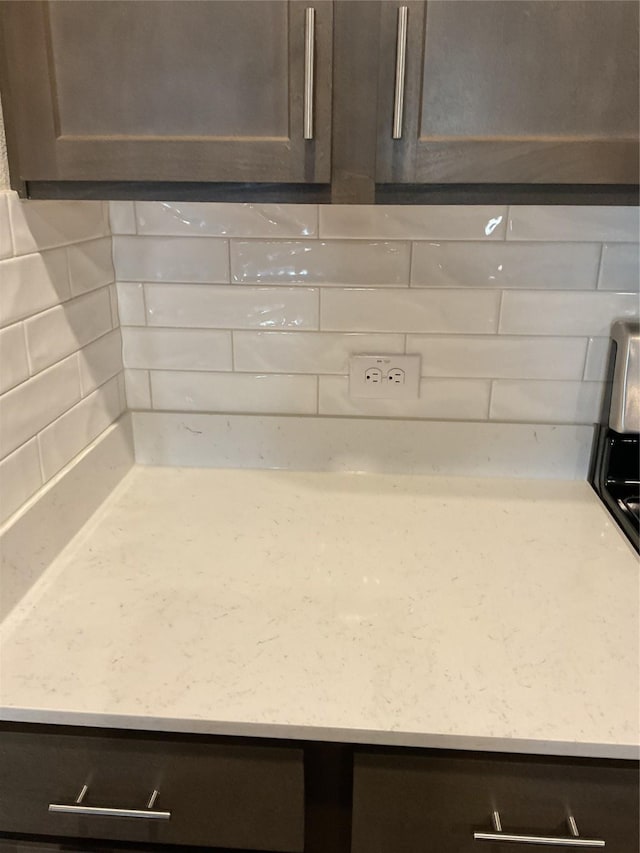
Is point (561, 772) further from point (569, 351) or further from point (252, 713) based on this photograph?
point (569, 351)

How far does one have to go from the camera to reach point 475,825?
2.74ft

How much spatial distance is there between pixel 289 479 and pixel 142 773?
636mm

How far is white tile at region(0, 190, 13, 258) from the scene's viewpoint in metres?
0.94

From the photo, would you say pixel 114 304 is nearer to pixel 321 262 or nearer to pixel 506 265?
pixel 321 262

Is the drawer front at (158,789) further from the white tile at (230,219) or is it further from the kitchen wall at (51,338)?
the white tile at (230,219)

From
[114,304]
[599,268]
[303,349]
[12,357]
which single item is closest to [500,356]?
[599,268]

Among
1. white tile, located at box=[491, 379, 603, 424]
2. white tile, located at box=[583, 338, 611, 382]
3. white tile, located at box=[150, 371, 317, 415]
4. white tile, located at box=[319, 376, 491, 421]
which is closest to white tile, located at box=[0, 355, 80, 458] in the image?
white tile, located at box=[150, 371, 317, 415]

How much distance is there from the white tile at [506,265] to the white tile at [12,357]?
0.68m

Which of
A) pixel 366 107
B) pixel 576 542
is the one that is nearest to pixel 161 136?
pixel 366 107

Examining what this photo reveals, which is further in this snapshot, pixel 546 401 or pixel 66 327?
pixel 546 401

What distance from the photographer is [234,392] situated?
1.39 m

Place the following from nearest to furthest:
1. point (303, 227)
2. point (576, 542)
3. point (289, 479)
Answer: point (576, 542), point (303, 227), point (289, 479)

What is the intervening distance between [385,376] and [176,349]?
16.0 inches

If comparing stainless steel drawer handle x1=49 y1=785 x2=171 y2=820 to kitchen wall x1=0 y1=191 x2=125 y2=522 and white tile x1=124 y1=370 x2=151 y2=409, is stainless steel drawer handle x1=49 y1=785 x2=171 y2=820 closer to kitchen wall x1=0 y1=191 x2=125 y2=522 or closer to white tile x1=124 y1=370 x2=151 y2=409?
kitchen wall x1=0 y1=191 x2=125 y2=522
